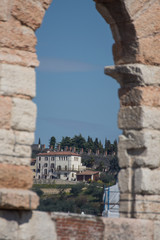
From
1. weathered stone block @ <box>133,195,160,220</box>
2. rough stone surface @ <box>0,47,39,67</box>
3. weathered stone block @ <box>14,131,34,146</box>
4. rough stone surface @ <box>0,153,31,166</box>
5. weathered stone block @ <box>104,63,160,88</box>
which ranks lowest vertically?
weathered stone block @ <box>133,195,160,220</box>

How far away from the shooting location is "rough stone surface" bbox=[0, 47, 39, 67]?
6.99 meters

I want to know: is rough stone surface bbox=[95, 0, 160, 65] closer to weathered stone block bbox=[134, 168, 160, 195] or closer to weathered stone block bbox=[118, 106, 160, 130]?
weathered stone block bbox=[118, 106, 160, 130]

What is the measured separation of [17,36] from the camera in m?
7.10

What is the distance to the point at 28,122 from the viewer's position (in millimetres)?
7008

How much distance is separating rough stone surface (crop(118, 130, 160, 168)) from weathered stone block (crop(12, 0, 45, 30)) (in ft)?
6.66

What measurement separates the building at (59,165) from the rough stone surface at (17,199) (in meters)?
101

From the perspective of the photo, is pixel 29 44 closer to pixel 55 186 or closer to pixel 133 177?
pixel 133 177

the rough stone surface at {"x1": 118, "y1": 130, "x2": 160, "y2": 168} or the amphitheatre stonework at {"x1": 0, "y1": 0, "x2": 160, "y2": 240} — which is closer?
the amphitheatre stonework at {"x1": 0, "y1": 0, "x2": 160, "y2": 240}

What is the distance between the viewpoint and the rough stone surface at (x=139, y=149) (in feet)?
26.8

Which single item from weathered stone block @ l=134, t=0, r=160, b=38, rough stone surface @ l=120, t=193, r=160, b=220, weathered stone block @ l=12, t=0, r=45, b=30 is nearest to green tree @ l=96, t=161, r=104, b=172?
weathered stone block @ l=134, t=0, r=160, b=38

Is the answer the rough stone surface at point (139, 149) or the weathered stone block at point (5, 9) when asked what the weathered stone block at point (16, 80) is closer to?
the weathered stone block at point (5, 9)

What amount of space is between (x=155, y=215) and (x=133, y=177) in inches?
22.4

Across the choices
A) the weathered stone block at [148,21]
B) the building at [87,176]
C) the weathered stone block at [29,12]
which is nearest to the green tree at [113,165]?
the building at [87,176]

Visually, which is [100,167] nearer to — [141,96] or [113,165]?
[113,165]
